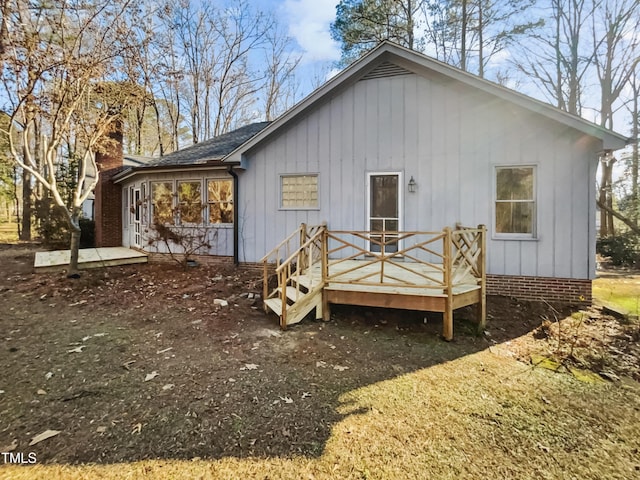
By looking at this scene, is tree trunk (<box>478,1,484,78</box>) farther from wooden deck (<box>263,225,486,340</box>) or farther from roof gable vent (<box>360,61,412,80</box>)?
wooden deck (<box>263,225,486,340</box>)

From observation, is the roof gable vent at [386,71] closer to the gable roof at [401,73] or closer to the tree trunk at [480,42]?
the gable roof at [401,73]

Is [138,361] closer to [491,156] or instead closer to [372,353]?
[372,353]

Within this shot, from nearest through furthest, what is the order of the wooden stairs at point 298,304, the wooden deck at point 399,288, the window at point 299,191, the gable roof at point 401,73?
1. the wooden deck at point 399,288
2. the wooden stairs at point 298,304
3. the gable roof at point 401,73
4. the window at point 299,191

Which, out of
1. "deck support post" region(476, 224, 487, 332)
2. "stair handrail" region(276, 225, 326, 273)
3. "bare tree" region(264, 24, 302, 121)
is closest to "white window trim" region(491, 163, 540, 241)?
"deck support post" region(476, 224, 487, 332)

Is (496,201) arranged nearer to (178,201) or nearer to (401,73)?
(401,73)

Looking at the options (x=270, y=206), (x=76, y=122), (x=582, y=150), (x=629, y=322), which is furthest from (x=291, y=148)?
(x=629, y=322)

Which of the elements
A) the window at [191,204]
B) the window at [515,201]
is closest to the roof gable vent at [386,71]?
the window at [515,201]

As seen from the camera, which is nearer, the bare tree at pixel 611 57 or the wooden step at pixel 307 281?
the wooden step at pixel 307 281

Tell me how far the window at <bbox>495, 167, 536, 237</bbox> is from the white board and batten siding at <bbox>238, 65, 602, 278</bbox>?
0.15 meters

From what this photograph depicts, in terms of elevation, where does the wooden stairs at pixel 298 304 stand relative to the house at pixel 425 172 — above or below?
below

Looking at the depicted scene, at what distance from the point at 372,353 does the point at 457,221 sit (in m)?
4.12

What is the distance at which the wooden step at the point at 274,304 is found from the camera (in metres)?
5.68

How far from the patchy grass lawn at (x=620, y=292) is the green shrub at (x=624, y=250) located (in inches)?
129

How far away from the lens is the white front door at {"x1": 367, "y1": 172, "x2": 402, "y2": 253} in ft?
26.1
